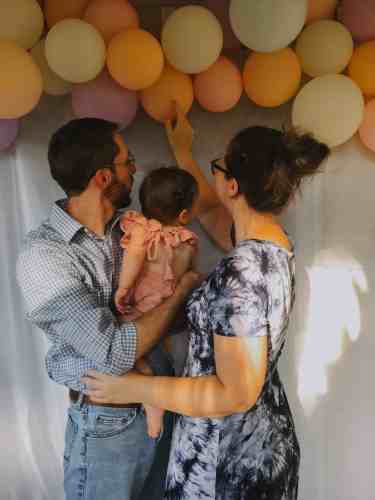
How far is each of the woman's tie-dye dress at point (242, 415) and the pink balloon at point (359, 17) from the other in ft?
2.65

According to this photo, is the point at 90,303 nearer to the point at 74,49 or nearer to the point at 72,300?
the point at 72,300

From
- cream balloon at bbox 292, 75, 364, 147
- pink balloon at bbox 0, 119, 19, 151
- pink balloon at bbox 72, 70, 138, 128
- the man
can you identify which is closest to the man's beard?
the man

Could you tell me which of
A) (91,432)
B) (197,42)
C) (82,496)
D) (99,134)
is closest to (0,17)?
(99,134)

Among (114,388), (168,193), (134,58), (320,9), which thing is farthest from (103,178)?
(320,9)

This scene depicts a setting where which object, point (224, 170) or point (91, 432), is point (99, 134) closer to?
point (224, 170)

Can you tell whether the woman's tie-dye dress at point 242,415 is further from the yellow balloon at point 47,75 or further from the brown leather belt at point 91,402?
the yellow balloon at point 47,75

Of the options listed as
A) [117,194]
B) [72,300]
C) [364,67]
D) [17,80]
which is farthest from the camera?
[364,67]

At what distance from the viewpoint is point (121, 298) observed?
156 centimetres

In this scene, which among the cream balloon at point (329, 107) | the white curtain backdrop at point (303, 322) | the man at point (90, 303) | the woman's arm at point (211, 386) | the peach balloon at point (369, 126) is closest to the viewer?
the woman's arm at point (211, 386)

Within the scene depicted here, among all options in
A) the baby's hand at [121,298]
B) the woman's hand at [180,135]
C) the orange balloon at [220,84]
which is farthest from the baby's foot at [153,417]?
the orange balloon at [220,84]

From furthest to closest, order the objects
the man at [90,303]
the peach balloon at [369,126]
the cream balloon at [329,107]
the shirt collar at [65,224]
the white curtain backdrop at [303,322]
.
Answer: the white curtain backdrop at [303,322] < the peach balloon at [369,126] < the cream balloon at [329,107] < the shirt collar at [65,224] < the man at [90,303]

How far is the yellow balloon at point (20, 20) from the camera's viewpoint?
1.51m

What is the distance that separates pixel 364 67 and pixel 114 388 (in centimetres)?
122

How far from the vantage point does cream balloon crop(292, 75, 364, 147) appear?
162 cm
